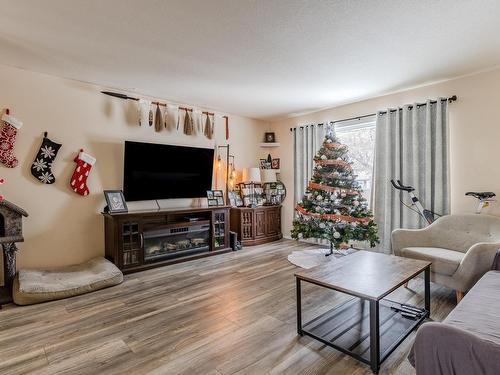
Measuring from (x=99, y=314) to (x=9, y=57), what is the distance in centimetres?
285

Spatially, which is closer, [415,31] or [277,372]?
[277,372]

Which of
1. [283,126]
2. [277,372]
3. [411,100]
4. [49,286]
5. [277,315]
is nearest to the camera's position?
[277,372]

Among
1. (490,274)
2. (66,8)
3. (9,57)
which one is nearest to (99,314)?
(66,8)

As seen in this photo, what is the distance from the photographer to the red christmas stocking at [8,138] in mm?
3117

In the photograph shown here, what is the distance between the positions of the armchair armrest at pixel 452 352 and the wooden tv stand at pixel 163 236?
3253mm

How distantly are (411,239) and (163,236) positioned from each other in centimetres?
321

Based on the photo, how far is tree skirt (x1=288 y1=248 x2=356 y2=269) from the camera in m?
3.92

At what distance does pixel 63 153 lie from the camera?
140 inches

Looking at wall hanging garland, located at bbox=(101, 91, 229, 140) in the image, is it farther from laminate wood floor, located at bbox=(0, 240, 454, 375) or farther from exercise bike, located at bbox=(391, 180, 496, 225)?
exercise bike, located at bbox=(391, 180, 496, 225)

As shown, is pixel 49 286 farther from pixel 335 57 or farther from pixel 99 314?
pixel 335 57

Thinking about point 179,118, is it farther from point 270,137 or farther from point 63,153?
point 270,137

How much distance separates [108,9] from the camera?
214cm

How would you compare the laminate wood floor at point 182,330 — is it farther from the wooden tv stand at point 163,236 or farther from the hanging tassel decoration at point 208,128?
the hanging tassel decoration at point 208,128

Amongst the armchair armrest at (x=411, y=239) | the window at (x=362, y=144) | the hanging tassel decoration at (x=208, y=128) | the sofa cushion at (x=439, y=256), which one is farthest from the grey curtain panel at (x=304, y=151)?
the sofa cushion at (x=439, y=256)
